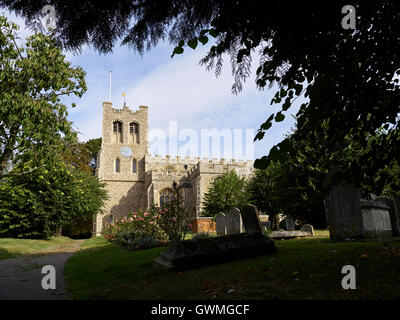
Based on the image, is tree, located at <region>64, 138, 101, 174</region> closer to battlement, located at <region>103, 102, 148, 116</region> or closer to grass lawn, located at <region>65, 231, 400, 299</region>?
battlement, located at <region>103, 102, 148, 116</region>

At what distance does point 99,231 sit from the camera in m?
34.8

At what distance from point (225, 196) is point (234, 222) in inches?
537

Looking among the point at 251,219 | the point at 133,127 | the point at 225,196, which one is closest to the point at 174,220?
the point at 251,219

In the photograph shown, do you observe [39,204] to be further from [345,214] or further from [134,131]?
[134,131]

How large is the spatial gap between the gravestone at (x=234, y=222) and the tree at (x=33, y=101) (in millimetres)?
7470

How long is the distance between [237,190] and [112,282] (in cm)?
2273

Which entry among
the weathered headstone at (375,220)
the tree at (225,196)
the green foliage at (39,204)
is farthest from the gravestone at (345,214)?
the tree at (225,196)

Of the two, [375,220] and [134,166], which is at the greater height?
[134,166]

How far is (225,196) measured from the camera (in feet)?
89.5

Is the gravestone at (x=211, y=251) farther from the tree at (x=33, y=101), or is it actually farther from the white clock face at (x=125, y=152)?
the white clock face at (x=125, y=152)

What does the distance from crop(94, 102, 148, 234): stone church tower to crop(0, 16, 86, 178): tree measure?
27.3 meters

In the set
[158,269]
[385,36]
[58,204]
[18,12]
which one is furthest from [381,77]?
[58,204]

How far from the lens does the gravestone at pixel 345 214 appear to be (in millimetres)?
7070

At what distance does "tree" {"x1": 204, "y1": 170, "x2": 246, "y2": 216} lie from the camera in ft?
87.8
